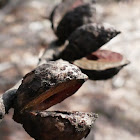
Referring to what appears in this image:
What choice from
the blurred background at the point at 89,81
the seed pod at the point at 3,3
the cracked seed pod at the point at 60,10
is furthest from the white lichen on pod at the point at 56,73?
the seed pod at the point at 3,3

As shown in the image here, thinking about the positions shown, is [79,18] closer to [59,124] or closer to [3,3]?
[3,3]

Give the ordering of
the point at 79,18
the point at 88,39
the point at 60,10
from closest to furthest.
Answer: the point at 88,39, the point at 79,18, the point at 60,10

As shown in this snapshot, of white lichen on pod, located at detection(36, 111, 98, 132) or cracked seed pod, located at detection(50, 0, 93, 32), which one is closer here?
white lichen on pod, located at detection(36, 111, 98, 132)

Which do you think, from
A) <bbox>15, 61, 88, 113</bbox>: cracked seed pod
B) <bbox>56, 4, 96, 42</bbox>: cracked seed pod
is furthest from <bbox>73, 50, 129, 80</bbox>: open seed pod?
<bbox>15, 61, 88, 113</bbox>: cracked seed pod

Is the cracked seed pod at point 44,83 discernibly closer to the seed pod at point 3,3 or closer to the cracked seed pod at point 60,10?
the cracked seed pod at point 60,10

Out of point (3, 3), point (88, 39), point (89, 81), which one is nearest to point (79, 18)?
point (88, 39)

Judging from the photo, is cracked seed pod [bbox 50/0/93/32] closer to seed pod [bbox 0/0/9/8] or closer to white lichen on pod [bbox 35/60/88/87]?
seed pod [bbox 0/0/9/8]
